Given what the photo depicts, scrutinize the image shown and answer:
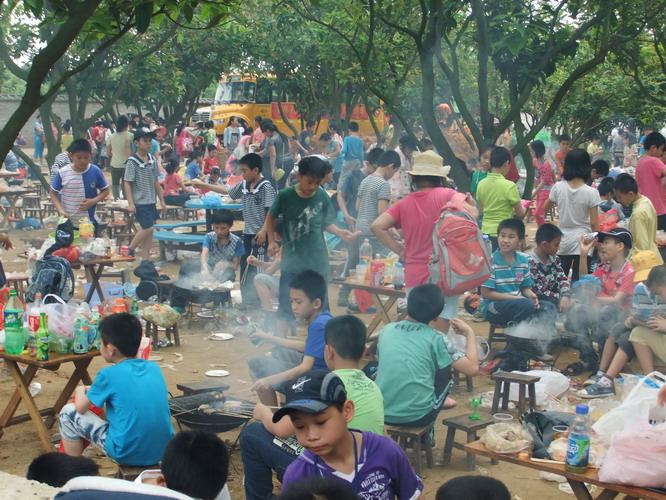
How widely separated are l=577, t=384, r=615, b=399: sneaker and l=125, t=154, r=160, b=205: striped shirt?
6594mm

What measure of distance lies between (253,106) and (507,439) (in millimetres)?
27323

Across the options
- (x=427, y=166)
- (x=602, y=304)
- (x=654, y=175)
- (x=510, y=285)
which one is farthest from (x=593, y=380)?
(x=654, y=175)

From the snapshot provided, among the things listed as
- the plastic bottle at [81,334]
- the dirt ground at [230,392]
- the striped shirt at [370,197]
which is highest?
the striped shirt at [370,197]

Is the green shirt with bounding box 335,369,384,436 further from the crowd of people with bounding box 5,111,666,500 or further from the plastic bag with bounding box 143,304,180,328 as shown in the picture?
the plastic bag with bounding box 143,304,180,328

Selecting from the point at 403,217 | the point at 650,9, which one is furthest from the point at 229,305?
the point at 650,9

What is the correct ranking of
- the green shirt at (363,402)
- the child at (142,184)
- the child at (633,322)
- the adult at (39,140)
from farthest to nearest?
the adult at (39,140), the child at (142,184), the child at (633,322), the green shirt at (363,402)

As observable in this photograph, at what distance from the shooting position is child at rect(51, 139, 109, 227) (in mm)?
10062

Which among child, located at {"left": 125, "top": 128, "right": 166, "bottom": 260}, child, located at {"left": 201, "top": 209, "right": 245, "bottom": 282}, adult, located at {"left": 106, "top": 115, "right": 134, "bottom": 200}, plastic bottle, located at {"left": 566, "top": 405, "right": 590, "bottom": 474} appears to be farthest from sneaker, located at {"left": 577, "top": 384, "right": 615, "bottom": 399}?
adult, located at {"left": 106, "top": 115, "right": 134, "bottom": 200}

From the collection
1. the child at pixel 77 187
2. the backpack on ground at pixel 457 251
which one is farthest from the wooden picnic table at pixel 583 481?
the child at pixel 77 187

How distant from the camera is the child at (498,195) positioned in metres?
8.88

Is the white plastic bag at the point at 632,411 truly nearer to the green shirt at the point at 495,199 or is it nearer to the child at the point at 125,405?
the child at the point at 125,405

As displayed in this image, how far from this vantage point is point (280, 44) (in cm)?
2550

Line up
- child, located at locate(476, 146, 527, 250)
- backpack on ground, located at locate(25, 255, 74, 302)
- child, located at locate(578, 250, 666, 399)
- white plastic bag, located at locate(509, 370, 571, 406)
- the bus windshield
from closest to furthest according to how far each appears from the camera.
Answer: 1. child, located at locate(578, 250, 666, 399)
2. white plastic bag, located at locate(509, 370, 571, 406)
3. backpack on ground, located at locate(25, 255, 74, 302)
4. child, located at locate(476, 146, 527, 250)
5. the bus windshield

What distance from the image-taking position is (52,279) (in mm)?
7859
